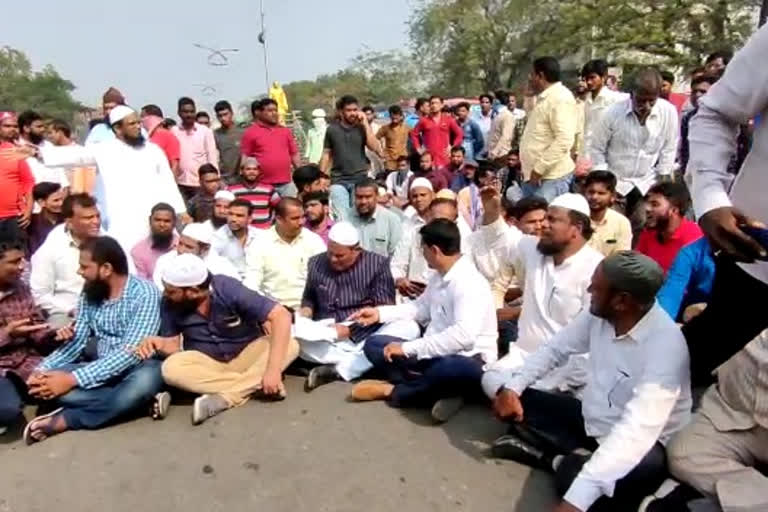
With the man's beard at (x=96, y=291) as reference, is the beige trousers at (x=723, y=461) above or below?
below

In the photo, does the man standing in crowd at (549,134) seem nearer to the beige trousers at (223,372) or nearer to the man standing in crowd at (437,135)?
the beige trousers at (223,372)

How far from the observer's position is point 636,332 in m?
3.07

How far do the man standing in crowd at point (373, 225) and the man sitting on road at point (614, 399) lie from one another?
270cm

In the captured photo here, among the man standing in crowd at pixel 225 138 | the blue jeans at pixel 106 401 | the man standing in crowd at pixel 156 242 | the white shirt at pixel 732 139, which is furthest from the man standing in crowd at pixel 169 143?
the white shirt at pixel 732 139

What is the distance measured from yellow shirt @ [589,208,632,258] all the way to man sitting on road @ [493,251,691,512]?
5.74 feet

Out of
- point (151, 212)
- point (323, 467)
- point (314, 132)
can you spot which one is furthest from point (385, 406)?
point (314, 132)

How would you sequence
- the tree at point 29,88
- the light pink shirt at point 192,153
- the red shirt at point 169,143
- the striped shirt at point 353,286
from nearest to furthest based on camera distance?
the striped shirt at point 353,286, the red shirt at point 169,143, the light pink shirt at point 192,153, the tree at point 29,88

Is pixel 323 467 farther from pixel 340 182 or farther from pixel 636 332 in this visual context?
pixel 340 182

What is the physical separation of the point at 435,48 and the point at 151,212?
127ft

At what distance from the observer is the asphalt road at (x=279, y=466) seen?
3.37 metres

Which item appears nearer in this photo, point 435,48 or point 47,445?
point 47,445

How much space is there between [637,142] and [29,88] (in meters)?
43.1

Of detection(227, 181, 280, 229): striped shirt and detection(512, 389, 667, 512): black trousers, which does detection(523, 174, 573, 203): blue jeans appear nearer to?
detection(227, 181, 280, 229): striped shirt

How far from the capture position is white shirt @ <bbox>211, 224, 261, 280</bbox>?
5.95m
